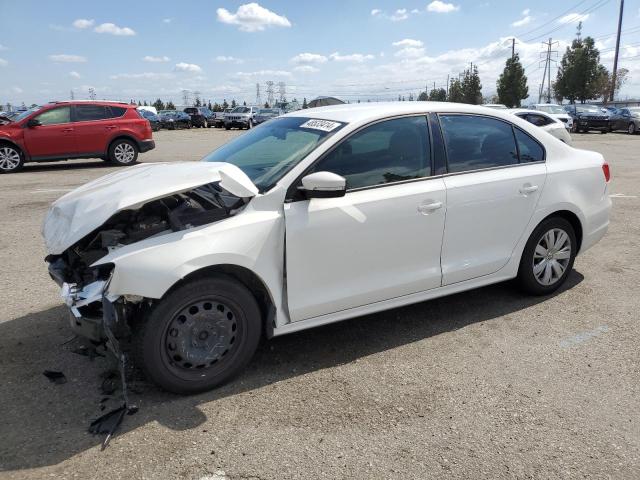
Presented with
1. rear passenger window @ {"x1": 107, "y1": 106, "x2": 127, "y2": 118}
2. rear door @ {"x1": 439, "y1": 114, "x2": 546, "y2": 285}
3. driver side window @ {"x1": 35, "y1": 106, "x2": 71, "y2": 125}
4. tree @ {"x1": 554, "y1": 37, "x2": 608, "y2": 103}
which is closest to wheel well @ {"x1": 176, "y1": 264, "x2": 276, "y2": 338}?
rear door @ {"x1": 439, "y1": 114, "x2": 546, "y2": 285}

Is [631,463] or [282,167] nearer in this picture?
[631,463]

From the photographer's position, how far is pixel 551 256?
4.47m

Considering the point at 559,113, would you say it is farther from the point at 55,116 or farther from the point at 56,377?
the point at 56,377

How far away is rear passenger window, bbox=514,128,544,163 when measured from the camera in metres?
4.27

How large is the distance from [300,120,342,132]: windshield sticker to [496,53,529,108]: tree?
58.0m

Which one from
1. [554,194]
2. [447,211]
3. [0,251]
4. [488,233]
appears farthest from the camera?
[0,251]

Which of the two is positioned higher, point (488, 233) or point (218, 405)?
point (488, 233)

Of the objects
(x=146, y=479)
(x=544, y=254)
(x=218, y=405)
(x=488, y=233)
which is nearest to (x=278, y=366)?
(x=218, y=405)

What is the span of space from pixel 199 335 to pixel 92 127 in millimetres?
12269

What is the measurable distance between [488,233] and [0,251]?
5.36 m

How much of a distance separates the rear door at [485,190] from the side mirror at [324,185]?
982mm

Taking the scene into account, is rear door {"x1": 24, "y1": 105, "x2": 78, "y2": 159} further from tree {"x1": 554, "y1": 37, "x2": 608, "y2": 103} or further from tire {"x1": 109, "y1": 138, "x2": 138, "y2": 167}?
tree {"x1": 554, "y1": 37, "x2": 608, "y2": 103}

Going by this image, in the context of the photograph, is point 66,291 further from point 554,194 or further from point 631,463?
point 554,194

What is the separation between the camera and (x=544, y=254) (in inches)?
174
